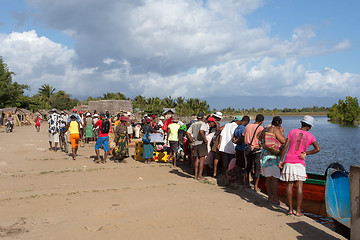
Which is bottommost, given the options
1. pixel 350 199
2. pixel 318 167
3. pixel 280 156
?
pixel 318 167

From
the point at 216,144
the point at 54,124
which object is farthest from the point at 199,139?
the point at 54,124

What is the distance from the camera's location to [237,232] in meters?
4.71

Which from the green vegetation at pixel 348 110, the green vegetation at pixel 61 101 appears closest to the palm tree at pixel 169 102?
the green vegetation at pixel 61 101

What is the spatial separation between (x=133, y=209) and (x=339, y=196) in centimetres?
357

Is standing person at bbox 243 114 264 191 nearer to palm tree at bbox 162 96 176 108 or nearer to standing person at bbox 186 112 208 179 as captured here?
standing person at bbox 186 112 208 179

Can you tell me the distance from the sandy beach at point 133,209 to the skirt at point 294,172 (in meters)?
0.74

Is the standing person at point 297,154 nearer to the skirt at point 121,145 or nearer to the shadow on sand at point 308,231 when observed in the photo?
the shadow on sand at point 308,231

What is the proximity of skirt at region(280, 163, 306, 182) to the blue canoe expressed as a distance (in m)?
0.63

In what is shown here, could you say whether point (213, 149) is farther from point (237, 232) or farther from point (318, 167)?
point (318, 167)

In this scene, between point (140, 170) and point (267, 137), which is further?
point (140, 170)

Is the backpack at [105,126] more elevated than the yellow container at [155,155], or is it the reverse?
the backpack at [105,126]

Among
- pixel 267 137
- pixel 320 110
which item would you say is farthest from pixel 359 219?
pixel 320 110

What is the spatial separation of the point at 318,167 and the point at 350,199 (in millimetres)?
18315

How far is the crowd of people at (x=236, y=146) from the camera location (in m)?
5.35
